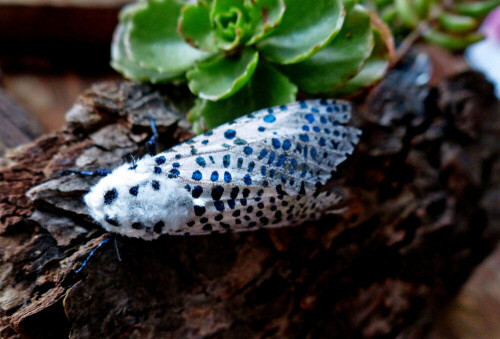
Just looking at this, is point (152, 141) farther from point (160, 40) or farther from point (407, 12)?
point (407, 12)

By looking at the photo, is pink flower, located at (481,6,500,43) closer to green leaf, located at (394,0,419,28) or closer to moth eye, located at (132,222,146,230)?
green leaf, located at (394,0,419,28)

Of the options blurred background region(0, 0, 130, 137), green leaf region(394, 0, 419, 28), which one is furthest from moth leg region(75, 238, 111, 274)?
green leaf region(394, 0, 419, 28)

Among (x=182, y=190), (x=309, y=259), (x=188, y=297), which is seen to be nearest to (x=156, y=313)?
(x=188, y=297)

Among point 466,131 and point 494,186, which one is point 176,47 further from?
point 494,186

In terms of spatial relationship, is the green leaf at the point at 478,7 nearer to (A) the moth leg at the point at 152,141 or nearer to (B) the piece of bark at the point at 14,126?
(A) the moth leg at the point at 152,141

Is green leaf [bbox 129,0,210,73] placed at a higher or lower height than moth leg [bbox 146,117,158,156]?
higher

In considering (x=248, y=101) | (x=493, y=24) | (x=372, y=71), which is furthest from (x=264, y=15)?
(x=493, y=24)
